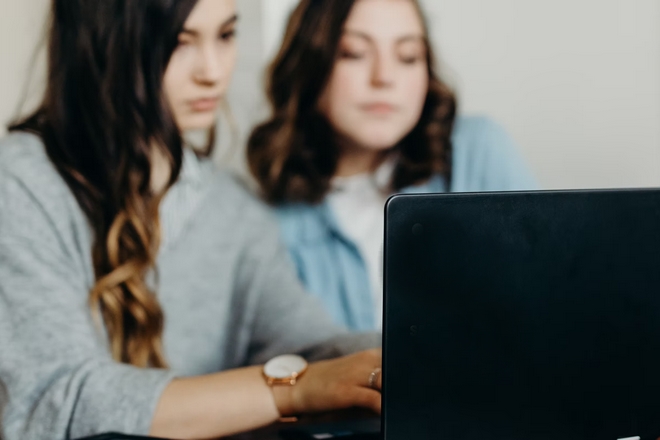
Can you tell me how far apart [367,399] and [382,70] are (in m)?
0.60

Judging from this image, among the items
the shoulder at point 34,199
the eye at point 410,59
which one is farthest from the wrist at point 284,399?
the eye at point 410,59

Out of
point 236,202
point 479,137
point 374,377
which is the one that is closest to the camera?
point 374,377

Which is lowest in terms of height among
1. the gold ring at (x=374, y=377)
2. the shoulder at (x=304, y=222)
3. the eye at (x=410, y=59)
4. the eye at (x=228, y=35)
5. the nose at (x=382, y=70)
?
the gold ring at (x=374, y=377)

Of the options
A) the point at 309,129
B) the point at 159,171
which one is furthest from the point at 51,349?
the point at 309,129

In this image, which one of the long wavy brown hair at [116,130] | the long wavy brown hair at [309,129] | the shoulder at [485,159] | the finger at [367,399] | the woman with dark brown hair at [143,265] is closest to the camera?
the finger at [367,399]

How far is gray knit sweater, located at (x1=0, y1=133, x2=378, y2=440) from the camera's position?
945 mm

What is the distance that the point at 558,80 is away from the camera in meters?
1.38

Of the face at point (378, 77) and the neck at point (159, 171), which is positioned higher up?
the face at point (378, 77)

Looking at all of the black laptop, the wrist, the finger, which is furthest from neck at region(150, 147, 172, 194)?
the black laptop

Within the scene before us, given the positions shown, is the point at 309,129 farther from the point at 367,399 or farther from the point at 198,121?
the point at 367,399

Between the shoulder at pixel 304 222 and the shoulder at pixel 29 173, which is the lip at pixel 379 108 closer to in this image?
the shoulder at pixel 304 222

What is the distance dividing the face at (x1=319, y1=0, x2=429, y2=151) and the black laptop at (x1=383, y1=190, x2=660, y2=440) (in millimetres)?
684

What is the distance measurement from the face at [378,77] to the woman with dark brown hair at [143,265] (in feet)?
0.62

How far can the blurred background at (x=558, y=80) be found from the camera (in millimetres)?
1286
